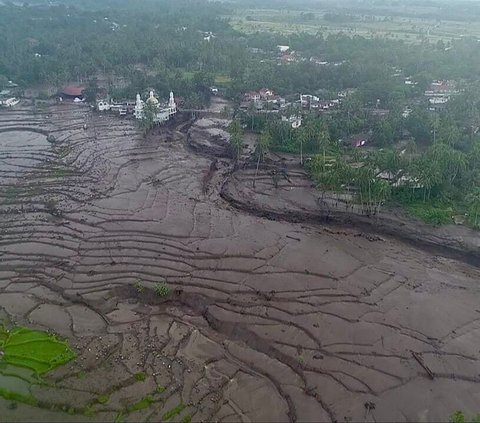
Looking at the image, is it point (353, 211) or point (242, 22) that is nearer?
point (353, 211)

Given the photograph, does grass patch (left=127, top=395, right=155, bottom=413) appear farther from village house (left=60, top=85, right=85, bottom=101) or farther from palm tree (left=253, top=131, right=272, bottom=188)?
village house (left=60, top=85, right=85, bottom=101)

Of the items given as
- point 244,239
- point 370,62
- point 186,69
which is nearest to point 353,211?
point 244,239

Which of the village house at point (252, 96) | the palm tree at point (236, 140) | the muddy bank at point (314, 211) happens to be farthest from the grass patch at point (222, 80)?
the muddy bank at point (314, 211)

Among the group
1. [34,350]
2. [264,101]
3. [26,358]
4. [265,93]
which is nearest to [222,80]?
[265,93]

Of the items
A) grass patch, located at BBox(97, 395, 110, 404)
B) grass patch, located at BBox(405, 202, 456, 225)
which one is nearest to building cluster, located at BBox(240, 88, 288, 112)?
grass patch, located at BBox(405, 202, 456, 225)

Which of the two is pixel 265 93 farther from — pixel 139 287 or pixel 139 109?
pixel 139 287

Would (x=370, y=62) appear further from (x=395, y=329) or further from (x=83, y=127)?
(x=395, y=329)
